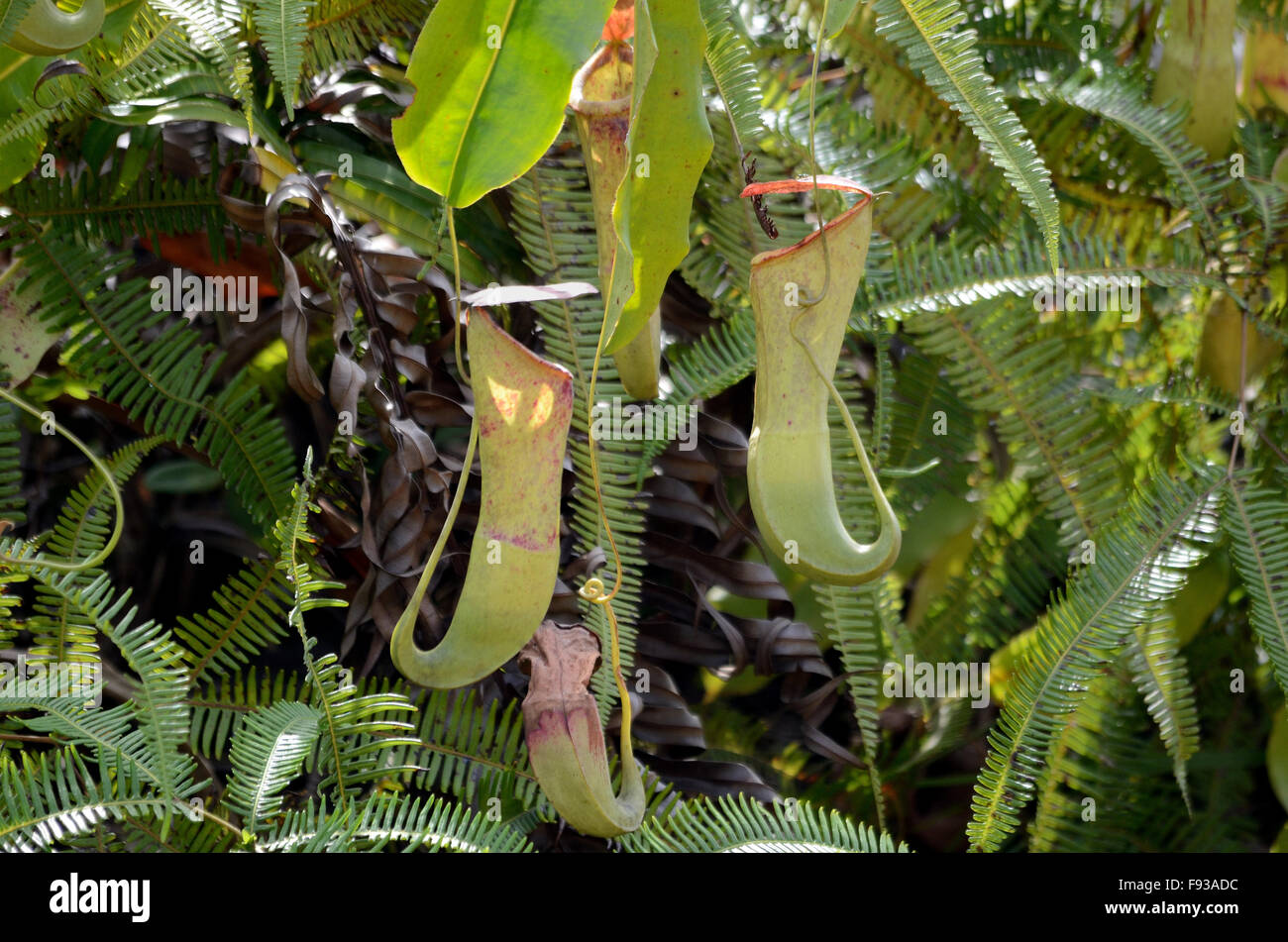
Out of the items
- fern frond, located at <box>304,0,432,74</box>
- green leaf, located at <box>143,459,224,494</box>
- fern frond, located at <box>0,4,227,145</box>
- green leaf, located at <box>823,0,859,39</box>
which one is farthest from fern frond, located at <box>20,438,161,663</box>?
green leaf, located at <box>823,0,859,39</box>

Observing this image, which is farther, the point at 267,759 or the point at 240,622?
the point at 240,622

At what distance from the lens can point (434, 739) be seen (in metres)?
0.83

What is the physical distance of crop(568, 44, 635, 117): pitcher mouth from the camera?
A: 0.58 m

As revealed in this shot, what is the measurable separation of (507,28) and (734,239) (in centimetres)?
47

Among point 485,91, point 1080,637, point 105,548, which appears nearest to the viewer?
point 485,91

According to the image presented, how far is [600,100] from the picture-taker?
1.98ft

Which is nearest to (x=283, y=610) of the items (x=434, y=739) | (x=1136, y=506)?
(x=434, y=739)

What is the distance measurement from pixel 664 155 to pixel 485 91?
9 centimetres

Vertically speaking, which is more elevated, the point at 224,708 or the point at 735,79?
the point at 735,79

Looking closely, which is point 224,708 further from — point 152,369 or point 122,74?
point 122,74

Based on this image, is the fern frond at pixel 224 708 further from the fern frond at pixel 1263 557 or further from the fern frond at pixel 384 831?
the fern frond at pixel 1263 557

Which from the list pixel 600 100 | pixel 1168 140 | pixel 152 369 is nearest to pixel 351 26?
pixel 152 369

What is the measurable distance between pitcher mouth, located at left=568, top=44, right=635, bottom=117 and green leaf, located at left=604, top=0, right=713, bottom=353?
0.05m

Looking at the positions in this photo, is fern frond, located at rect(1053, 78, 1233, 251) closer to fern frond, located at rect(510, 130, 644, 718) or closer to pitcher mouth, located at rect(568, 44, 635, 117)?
fern frond, located at rect(510, 130, 644, 718)
